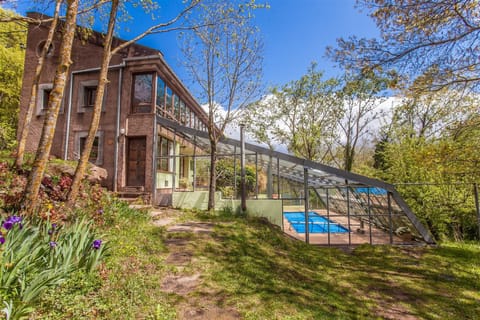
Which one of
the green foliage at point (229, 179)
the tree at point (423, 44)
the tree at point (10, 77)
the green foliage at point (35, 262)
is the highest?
the tree at point (10, 77)

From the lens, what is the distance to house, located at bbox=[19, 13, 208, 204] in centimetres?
1088

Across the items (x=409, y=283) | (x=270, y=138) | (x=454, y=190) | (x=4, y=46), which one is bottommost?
(x=409, y=283)

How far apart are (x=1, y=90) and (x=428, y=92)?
2618cm

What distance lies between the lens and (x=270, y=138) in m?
20.3

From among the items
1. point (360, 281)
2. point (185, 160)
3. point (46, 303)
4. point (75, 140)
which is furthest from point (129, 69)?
point (360, 281)

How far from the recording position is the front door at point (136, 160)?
11078 mm

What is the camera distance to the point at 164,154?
12.0 m

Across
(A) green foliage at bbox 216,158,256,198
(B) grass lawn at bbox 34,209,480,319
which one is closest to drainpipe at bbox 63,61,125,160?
(A) green foliage at bbox 216,158,256,198

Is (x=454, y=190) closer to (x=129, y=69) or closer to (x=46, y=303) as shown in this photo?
(x=46, y=303)

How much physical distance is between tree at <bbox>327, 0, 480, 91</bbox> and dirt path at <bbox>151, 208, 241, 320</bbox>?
5.79m

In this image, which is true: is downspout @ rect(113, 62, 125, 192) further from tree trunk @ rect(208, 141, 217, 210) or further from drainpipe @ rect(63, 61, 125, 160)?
tree trunk @ rect(208, 141, 217, 210)

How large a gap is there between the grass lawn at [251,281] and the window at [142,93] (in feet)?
20.9

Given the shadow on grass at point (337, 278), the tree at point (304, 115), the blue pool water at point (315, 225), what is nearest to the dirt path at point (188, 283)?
the shadow on grass at point (337, 278)

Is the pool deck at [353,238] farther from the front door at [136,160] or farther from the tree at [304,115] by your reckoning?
the tree at [304,115]
